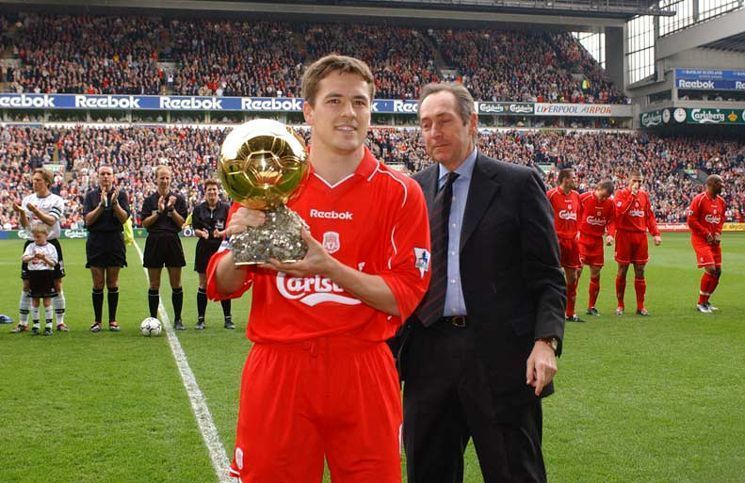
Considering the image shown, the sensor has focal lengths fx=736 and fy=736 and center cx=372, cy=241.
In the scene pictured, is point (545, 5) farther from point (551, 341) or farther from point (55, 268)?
point (551, 341)

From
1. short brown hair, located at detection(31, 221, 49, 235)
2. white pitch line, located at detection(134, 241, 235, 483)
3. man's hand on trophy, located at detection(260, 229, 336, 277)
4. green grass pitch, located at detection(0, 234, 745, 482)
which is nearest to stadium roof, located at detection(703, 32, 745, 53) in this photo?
green grass pitch, located at detection(0, 234, 745, 482)

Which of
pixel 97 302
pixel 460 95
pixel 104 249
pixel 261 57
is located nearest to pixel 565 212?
pixel 104 249

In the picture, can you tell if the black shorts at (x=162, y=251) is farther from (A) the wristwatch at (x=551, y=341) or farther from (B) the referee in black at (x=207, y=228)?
(A) the wristwatch at (x=551, y=341)

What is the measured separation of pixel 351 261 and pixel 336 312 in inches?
6.8

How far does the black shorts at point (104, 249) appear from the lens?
9.38 metres

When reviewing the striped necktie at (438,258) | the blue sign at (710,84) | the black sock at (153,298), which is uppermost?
the blue sign at (710,84)

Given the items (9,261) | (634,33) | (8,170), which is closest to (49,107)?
(8,170)

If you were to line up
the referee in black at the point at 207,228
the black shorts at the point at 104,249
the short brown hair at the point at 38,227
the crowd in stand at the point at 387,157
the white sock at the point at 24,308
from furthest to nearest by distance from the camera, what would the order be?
the crowd in stand at the point at 387,157
the referee in black at the point at 207,228
the white sock at the point at 24,308
the black shorts at the point at 104,249
the short brown hair at the point at 38,227

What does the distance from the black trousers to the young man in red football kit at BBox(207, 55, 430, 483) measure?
461mm

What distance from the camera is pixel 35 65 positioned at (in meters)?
43.2

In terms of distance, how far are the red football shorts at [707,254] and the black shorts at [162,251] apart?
7728 mm

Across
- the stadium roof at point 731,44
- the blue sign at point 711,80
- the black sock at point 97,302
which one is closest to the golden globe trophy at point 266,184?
the black sock at point 97,302

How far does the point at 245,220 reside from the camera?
2.13 metres

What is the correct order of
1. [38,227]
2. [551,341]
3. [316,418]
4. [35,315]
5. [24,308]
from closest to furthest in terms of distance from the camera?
1. [316,418]
2. [551,341]
3. [38,227]
4. [35,315]
5. [24,308]
